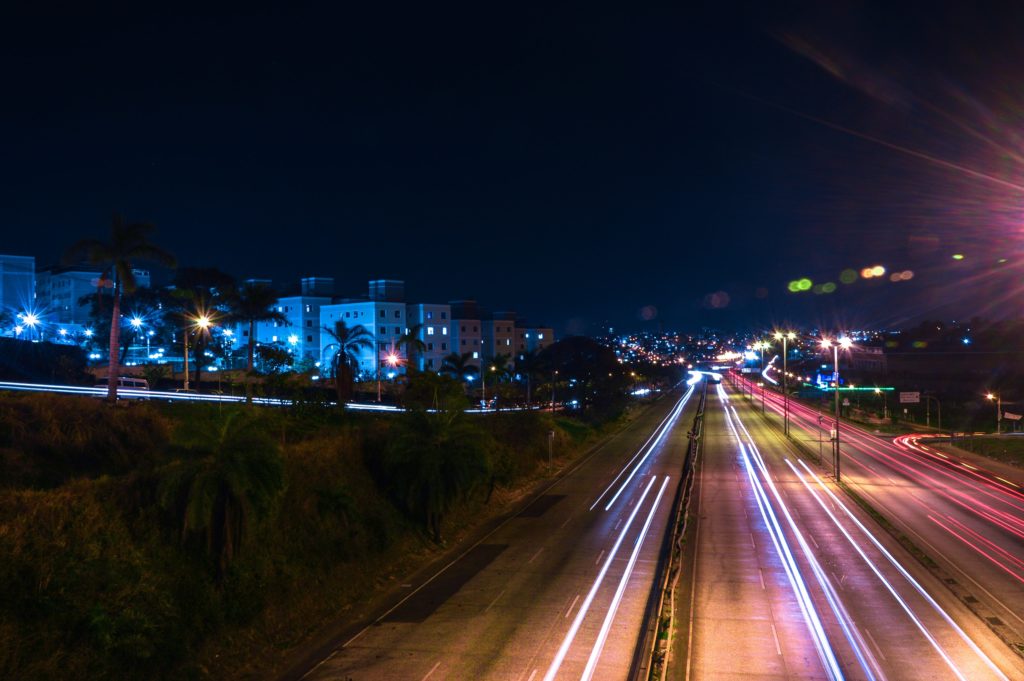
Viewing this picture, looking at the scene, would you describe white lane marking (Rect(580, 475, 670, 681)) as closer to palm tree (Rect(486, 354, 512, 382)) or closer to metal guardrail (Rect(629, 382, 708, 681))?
metal guardrail (Rect(629, 382, 708, 681))

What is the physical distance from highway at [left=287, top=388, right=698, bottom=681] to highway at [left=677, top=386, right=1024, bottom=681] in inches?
75.7

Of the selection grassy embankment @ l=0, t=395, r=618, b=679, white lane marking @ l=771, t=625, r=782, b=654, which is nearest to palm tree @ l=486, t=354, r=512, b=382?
grassy embankment @ l=0, t=395, r=618, b=679

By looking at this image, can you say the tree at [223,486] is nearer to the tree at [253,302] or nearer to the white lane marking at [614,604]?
the white lane marking at [614,604]

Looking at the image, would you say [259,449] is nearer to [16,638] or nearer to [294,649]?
[294,649]

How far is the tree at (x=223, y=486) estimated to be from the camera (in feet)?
52.9

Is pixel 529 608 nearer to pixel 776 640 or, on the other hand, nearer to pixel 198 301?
pixel 776 640

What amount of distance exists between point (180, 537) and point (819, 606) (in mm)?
15249

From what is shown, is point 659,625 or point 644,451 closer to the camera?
point 659,625

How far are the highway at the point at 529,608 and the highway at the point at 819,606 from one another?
1.92 metres

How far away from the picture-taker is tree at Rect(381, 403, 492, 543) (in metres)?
25.2

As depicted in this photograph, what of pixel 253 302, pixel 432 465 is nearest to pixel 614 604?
pixel 432 465

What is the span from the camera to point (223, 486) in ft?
54.4

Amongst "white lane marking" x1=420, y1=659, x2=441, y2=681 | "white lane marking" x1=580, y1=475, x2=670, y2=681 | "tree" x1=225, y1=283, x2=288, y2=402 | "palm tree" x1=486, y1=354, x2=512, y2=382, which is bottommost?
"white lane marking" x1=580, y1=475, x2=670, y2=681

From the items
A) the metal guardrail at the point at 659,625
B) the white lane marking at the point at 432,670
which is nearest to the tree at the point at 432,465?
the metal guardrail at the point at 659,625
